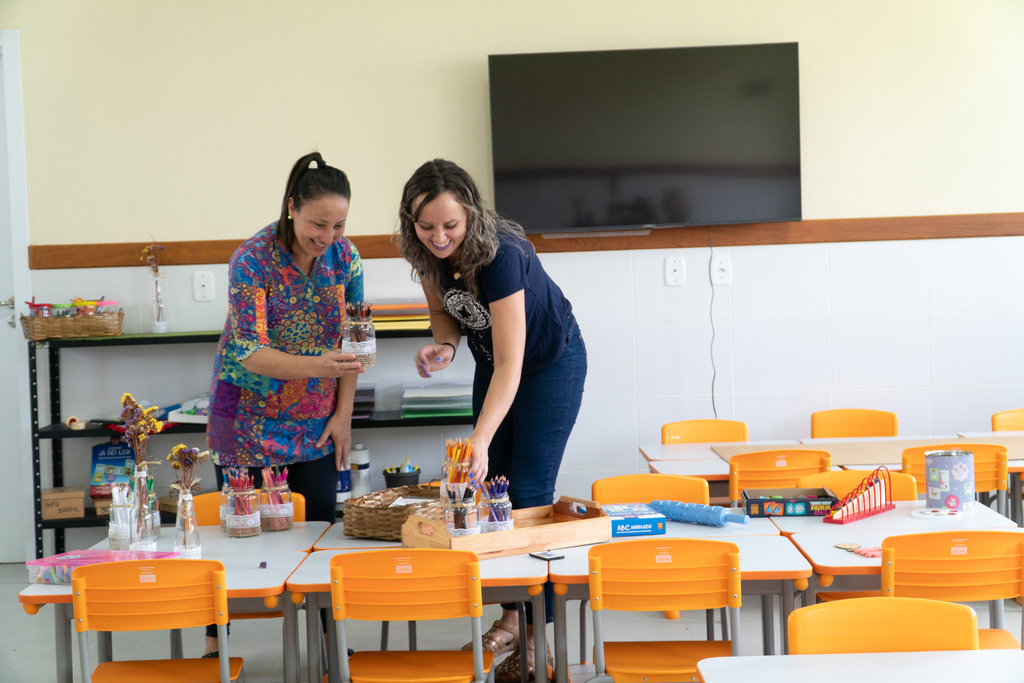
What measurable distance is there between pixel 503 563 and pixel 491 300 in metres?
0.70

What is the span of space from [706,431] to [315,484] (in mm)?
2129

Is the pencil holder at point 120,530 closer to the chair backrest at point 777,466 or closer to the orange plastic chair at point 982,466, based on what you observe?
the chair backrest at point 777,466

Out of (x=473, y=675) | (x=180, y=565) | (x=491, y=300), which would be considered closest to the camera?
(x=180, y=565)

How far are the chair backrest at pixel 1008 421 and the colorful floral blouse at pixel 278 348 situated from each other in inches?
126

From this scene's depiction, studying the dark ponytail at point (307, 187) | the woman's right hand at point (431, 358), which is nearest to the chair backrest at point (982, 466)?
the woman's right hand at point (431, 358)

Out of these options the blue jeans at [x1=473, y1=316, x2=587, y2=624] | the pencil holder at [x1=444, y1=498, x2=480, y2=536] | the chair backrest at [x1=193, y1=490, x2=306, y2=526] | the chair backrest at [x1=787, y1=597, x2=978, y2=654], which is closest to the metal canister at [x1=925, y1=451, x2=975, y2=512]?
the chair backrest at [x1=787, y1=597, x2=978, y2=654]

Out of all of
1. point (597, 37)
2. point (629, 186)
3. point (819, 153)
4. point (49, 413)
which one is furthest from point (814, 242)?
point (49, 413)

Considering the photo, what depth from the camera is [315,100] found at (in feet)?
Result: 14.8

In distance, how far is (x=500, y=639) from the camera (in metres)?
2.54

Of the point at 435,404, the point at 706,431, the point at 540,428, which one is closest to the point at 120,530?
the point at 540,428

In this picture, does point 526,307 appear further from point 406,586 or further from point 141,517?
point 141,517

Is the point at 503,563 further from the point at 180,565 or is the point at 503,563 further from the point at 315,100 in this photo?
the point at 315,100

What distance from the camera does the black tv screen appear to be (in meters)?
4.43

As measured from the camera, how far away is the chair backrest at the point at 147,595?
2023 millimetres
